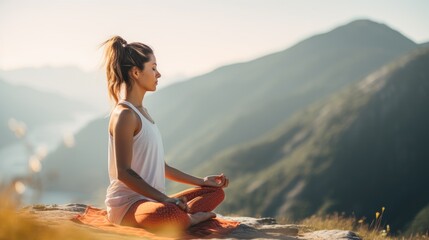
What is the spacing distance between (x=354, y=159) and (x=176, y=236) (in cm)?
15836

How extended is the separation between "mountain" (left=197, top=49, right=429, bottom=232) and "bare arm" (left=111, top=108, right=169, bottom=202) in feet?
439

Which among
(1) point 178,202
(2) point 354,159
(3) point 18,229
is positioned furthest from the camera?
(2) point 354,159

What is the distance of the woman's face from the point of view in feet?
20.6

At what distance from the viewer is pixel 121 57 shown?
6.19 metres

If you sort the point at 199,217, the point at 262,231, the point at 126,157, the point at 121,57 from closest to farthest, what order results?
the point at 126,157 < the point at 121,57 < the point at 199,217 < the point at 262,231

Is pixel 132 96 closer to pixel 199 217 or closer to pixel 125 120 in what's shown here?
pixel 125 120

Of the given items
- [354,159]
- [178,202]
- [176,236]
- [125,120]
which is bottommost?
[354,159]

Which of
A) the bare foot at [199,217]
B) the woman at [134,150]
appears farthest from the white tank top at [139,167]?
the bare foot at [199,217]

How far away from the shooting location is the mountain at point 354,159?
479 ft

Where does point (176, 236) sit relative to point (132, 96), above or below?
below

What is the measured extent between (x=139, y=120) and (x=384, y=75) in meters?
185

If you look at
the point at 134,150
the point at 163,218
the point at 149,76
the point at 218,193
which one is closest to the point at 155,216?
the point at 163,218

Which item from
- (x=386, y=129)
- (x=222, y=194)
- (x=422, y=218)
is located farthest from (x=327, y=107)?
(x=222, y=194)

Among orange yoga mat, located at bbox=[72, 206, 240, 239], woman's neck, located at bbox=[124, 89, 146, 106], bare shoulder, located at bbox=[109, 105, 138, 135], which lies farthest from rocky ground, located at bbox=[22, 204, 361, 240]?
woman's neck, located at bbox=[124, 89, 146, 106]
